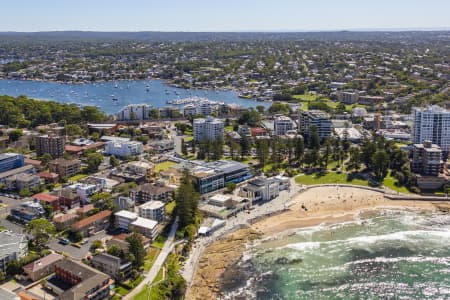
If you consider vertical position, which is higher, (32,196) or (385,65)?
(385,65)

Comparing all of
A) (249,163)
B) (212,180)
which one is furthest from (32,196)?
(249,163)

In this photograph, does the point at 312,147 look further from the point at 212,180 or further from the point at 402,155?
the point at 212,180

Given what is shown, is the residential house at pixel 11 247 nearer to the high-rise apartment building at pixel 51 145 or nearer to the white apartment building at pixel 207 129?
the high-rise apartment building at pixel 51 145

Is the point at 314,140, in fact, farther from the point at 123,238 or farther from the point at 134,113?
the point at 134,113

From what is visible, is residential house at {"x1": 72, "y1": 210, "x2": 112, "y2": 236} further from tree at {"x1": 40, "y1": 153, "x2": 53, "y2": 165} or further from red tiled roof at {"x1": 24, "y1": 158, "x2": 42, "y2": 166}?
tree at {"x1": 40, "y1": 153, "x2": 53, "y2": 165}

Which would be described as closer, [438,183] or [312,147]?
[438,183]
